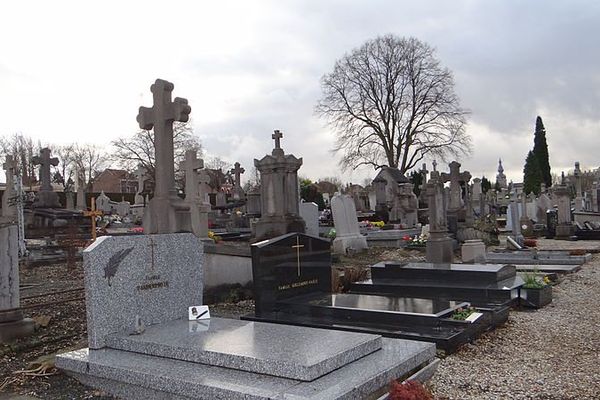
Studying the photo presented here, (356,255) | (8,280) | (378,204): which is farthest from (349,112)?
(8,280)

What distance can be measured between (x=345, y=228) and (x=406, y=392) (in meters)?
12.4

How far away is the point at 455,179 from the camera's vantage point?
17.3m

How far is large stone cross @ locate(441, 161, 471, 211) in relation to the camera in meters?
16.9

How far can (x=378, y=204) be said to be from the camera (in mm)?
32594

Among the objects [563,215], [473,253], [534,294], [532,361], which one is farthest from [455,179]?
[532,361]

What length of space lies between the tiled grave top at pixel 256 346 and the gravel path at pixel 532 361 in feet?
3.53

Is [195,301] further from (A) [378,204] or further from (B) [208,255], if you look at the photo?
(A) [378,204]

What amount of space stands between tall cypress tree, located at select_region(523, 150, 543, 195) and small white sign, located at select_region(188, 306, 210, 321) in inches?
2100


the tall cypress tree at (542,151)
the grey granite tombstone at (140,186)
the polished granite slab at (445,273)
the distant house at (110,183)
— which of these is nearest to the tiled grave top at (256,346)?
the polished granite slab at (445,273)

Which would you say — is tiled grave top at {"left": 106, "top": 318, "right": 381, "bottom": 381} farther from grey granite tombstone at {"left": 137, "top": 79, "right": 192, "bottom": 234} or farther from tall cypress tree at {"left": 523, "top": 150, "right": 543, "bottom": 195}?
tall cypress tree at {"left": 523, "top": 150, "right": 543, "bottom": 195}

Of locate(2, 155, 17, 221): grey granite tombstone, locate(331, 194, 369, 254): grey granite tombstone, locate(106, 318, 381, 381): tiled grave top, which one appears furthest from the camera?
locate(331, 194, 369, 254): grey granite tombstone

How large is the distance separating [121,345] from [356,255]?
11.0 meters

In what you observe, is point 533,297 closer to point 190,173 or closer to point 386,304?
point 386,304

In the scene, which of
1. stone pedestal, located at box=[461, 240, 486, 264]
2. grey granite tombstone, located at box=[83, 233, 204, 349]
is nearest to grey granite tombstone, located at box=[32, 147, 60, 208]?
stone pedestal, located at box=[461, 240, 486, 264]
